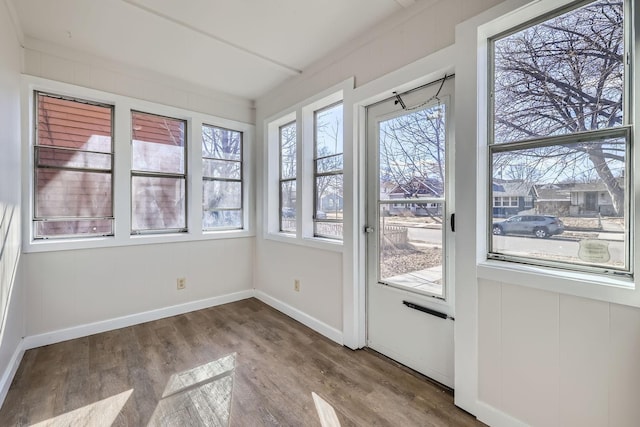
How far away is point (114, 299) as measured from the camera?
2834 mm

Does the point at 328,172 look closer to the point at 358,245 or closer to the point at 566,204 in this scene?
the point at 358,245

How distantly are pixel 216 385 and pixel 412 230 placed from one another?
69.7 inches

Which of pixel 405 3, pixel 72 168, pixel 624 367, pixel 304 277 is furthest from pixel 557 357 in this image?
pixel 72 168

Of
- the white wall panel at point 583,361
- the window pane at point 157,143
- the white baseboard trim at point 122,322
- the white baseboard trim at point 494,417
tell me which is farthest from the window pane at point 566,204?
the window pane at point 157,143

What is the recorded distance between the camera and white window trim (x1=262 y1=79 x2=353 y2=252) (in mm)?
2738

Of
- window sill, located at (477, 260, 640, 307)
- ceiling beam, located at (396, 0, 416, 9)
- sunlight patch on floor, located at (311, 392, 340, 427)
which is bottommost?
sunlight patch on floor, located at (311, 392, 340, 427)

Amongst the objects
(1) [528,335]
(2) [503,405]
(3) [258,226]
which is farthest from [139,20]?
(2) [503,405]

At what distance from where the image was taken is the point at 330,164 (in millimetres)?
2850

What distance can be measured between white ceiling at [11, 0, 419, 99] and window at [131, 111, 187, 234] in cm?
61

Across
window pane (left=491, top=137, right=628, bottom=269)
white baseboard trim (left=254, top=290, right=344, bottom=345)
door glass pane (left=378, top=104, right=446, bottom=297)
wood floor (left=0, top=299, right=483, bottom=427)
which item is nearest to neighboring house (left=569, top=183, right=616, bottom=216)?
window pane (left=491, top=137, right=628, bottom=269)

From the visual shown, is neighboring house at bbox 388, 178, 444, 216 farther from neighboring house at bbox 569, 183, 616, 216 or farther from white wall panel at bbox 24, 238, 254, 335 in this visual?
white wall panel at bbox 24, 238, 254, 335

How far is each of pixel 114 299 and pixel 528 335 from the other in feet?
11.2

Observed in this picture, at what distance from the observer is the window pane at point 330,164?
2740mm

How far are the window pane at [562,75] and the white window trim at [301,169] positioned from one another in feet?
3.93
